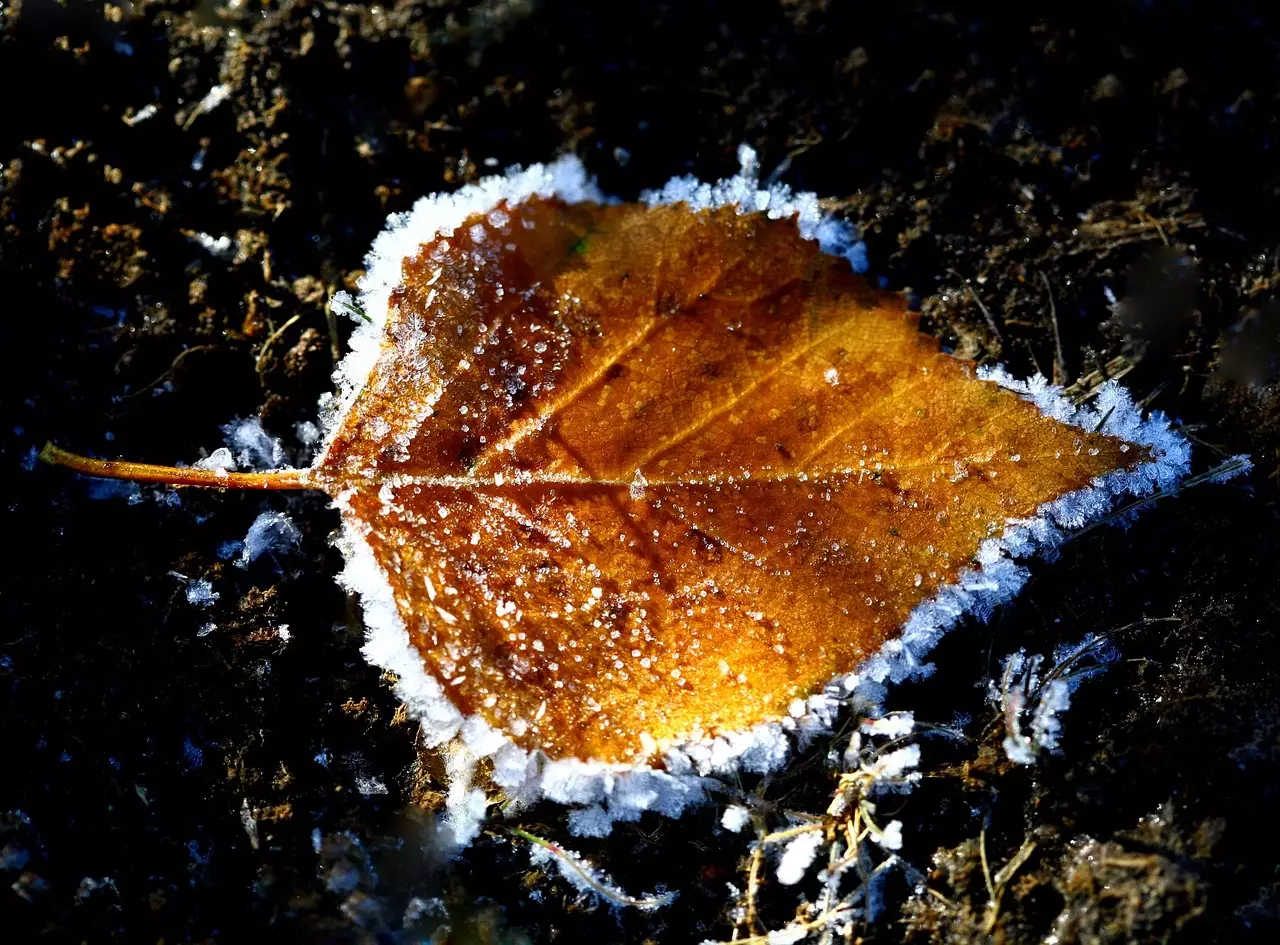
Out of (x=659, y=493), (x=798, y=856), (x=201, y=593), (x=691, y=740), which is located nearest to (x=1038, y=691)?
(x=798, y=856)

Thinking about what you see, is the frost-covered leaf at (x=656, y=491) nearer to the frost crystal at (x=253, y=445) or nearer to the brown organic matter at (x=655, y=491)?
the brown organic matter at (x=655, y=491)

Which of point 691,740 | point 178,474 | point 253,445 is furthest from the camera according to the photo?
point 253,445

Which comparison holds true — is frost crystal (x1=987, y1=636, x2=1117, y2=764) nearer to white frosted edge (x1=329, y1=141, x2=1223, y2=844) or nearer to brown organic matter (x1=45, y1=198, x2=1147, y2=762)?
white frosted edge (x1=329, y1=141, x2=1223, y2=844)

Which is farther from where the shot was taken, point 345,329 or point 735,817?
point 345,329

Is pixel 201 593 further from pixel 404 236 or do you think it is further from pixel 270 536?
pixel 404 236

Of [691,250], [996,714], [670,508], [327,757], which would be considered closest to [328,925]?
A: [327,757]

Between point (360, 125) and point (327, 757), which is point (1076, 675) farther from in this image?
point (360, 125)

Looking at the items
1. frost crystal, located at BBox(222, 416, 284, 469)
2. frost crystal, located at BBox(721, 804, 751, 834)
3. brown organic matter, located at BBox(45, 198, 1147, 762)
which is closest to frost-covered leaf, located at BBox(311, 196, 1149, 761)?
brown organic matter, located at BBox(45, 198, 1147, 762)
